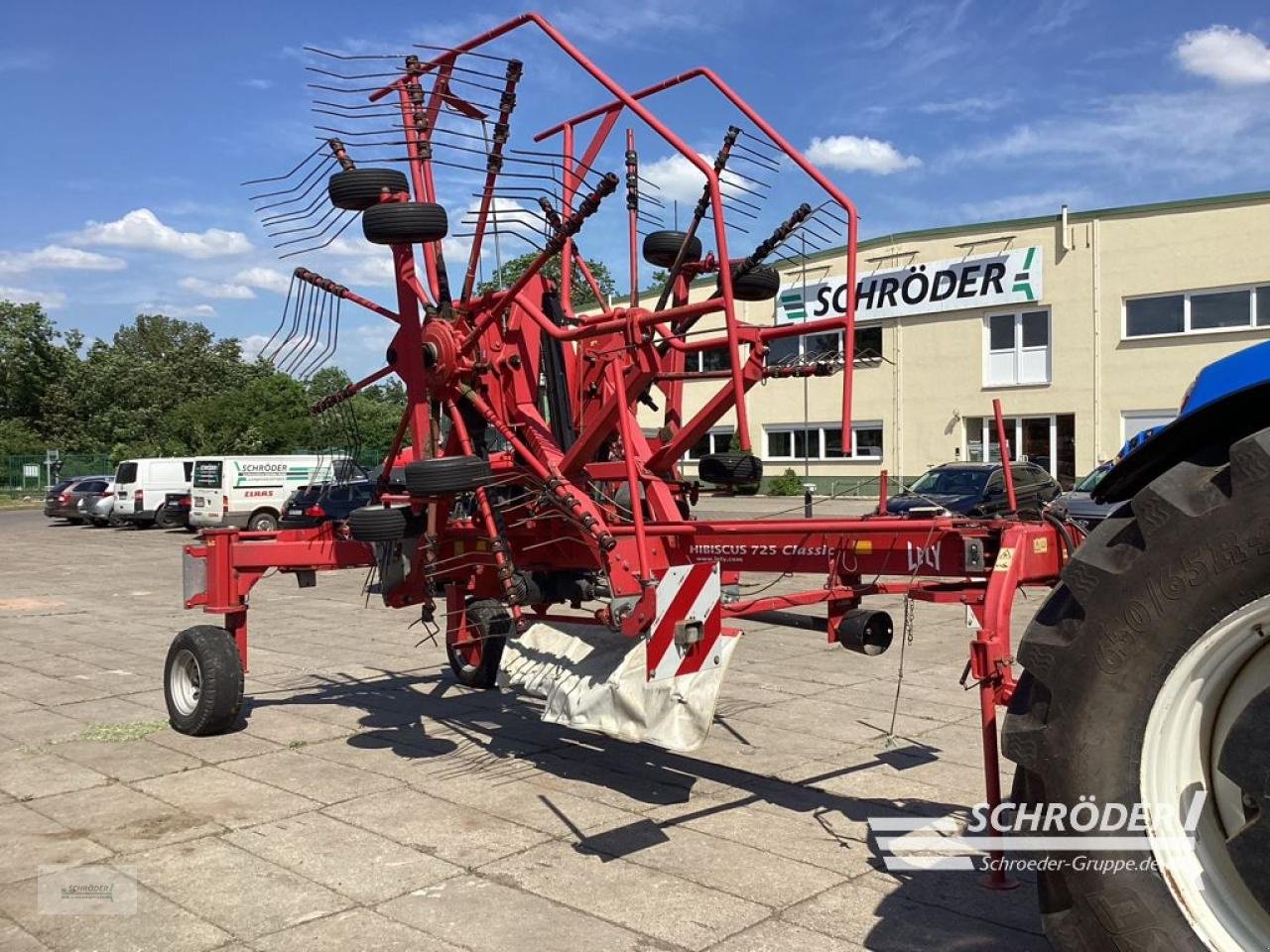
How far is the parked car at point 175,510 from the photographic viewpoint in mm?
30141

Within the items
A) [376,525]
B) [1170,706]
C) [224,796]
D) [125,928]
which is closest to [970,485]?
[376,525]

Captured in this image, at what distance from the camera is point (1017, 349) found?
3044cm

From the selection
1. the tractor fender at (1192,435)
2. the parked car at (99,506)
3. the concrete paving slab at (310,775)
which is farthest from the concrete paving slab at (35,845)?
the parked car at (99,506)

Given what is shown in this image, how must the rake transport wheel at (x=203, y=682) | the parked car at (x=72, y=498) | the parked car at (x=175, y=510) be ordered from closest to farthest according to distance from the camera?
the rake transport wheel at (x=203, y=682) → the parked car at (x=175, y=510) → the parked car at (x=72, y=498)

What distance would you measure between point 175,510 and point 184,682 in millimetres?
24925

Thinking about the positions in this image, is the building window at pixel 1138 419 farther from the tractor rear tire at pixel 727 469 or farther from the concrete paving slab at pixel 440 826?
the concrete paving slab at pixel 440 826

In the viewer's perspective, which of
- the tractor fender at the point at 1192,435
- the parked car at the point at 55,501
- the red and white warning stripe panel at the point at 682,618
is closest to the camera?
the tractor fender at the point at 1192,435

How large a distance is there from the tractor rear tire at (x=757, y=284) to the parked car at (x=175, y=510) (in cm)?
2700

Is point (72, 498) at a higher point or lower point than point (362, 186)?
lower

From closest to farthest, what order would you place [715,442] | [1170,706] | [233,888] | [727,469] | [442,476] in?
[1170,706]
[233,888]
[442,476]
[727,469]
[715,442]

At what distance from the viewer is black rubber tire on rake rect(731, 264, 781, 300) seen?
236 inches

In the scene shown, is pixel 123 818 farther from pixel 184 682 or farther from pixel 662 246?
pixel 662 246

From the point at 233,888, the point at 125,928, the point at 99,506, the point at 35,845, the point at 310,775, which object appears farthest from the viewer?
the point at 99,506

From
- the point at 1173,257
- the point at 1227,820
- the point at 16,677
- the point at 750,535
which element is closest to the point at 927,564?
the point at 750,535
